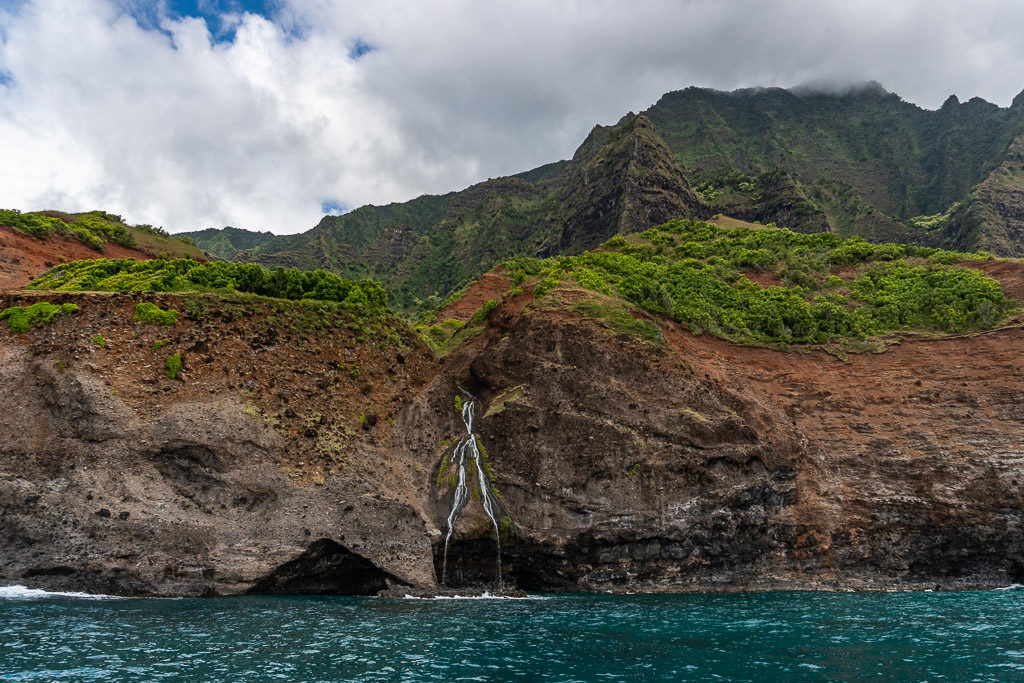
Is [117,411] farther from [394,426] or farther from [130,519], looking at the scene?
[394,426]

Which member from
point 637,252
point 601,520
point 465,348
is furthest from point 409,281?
point 601,520

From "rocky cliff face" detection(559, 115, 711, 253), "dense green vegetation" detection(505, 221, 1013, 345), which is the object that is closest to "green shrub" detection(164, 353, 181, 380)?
"dense green vegetation" detection(505, 221, 1013, 345)

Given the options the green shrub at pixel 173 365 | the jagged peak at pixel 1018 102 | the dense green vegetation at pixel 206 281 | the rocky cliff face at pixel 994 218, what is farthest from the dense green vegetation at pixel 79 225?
the jagged peak at pixel 1018 102

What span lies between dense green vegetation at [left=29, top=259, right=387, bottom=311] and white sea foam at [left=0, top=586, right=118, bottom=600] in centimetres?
1489

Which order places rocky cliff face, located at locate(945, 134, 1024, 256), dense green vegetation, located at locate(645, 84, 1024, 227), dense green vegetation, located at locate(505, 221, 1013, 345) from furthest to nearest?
1. dense green vegetation, located at locate(645, 84, 1024, 227)
2. rocky cliff face, located at locate(945, 134, 1024, 256)
3. dense green vegetation, located at locate(505, 221, 1013, 345)

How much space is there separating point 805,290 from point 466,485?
114 feet

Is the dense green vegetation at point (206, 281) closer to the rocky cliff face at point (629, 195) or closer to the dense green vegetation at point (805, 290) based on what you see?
the dense green vegetation at point (805, 290)

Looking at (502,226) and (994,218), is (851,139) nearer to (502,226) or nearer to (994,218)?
(994,218)

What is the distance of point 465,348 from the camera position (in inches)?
1690

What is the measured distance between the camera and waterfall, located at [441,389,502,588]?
30000mm

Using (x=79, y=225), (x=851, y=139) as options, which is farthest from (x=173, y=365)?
(x=851, y=139)

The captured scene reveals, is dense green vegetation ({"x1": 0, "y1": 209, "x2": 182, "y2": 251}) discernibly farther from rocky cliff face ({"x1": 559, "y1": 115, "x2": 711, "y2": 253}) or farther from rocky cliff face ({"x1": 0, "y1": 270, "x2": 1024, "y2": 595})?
rocky cliff face ({"x1": 559, "y1": 115, "x2": 711, "y2": 253})

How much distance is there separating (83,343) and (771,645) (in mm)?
31142

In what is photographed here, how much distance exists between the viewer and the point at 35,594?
2162cm
